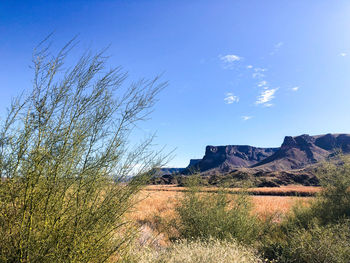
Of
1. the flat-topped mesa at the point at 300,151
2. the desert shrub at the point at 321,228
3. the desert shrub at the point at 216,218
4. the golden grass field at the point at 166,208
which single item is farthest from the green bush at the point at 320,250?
the flat-topped mesa at the point at 300,151

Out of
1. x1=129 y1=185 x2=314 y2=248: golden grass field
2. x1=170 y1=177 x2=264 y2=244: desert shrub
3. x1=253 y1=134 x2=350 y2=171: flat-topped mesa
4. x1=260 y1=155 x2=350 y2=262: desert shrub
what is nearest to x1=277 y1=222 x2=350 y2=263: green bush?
x1=260 y1=155 x2=350 y2=262: desert shrub

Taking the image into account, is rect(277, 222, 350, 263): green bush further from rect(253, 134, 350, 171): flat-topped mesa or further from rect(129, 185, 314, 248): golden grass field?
rect(253, 134, 350, 171): flat-topped mesa

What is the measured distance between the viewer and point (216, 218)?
7469 mm

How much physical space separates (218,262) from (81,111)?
346 centimetres

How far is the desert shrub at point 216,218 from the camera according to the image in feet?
23.9

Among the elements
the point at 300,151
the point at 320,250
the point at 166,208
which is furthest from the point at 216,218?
the point at 300,151

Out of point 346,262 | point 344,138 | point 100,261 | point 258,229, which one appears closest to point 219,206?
point 258,229

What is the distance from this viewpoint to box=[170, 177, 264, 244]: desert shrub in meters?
7.29

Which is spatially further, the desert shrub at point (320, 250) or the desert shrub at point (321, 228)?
the desert shrub at point (321, 228)

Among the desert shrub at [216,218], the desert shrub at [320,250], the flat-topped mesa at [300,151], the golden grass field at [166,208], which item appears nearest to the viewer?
the desert shrub at [320,250]

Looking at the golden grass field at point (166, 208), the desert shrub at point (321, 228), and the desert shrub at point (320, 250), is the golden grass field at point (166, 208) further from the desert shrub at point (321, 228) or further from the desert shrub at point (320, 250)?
the desert shrub at point (320, 250)

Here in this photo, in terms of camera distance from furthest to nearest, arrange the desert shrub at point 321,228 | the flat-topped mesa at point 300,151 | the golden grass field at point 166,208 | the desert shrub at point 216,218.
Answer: the flat-topped mesa at point 300,151 < the golden grass field at point 166,208 < the desert shrub at point 216,218 < the desert shrub at point 321,228

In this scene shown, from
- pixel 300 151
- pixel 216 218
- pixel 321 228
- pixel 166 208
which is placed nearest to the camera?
pixel 321 228

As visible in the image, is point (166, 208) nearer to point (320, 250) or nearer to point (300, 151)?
point (320, 250)
